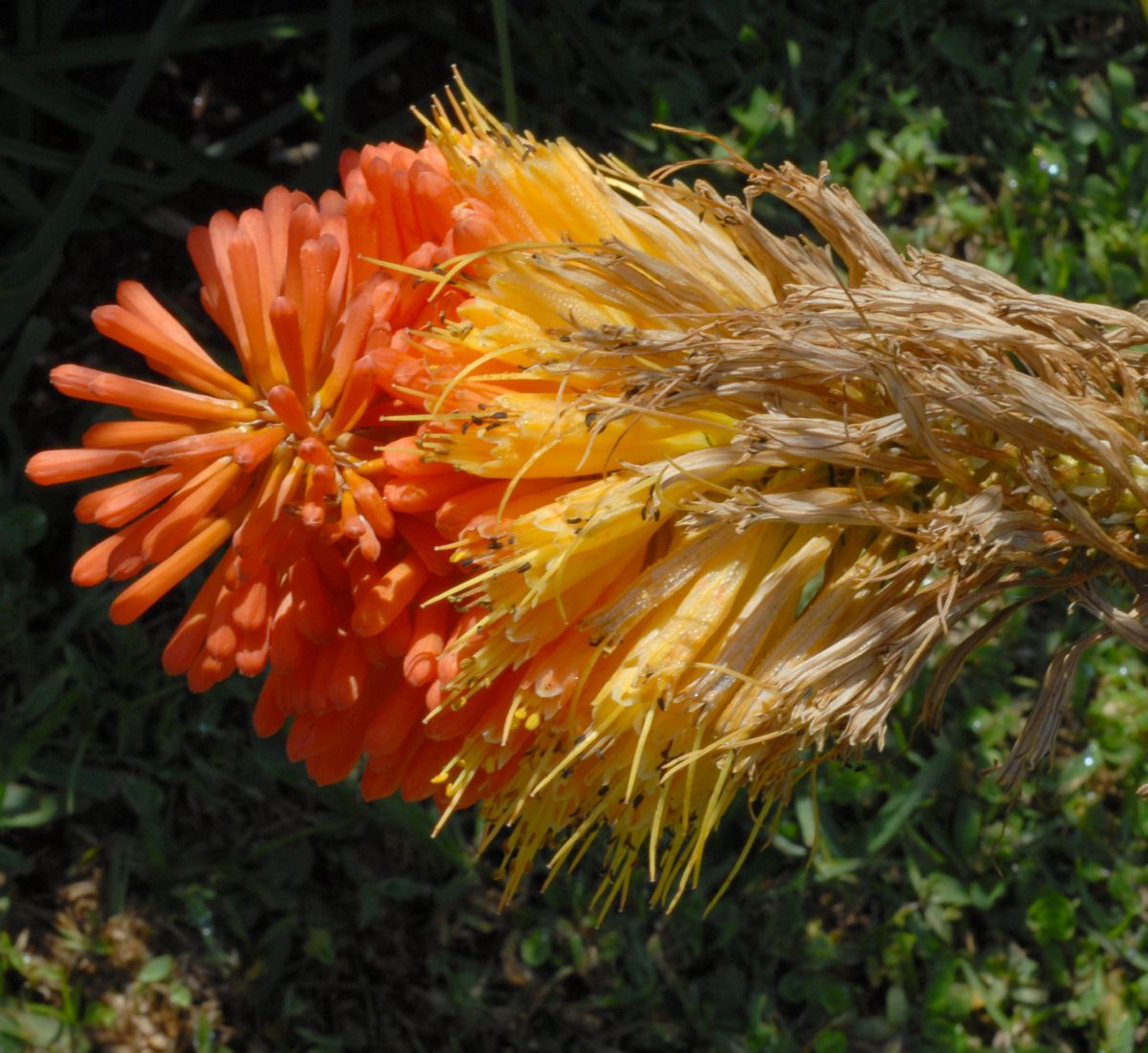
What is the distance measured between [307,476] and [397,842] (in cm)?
108

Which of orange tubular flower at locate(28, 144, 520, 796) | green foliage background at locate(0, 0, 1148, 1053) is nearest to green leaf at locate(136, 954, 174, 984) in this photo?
green foliage background at locate(0, 0, 1148, 1053)

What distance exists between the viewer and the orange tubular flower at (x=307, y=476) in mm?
1156

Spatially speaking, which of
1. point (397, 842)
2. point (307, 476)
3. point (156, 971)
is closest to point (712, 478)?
point (307, 476)

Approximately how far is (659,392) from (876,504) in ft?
0.73

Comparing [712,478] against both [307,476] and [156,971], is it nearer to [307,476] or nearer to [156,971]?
[307,476]

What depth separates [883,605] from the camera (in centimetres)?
118

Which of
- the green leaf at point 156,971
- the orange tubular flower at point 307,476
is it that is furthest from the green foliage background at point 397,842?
the orange tubular flower at point 307,476

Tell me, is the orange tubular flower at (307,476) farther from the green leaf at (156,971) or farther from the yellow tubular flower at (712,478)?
the green leaf at (156,971)

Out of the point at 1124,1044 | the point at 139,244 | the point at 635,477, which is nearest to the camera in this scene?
the point at 635,477

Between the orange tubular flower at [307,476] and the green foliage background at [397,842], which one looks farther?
the green foliage background at [397,842]

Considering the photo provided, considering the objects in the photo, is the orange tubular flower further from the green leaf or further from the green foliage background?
the green leaf

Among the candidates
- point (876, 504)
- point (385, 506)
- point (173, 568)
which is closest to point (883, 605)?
point (876, 504)

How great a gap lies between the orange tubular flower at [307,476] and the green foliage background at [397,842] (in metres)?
0.70

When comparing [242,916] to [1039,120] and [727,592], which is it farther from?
[1039,120]
